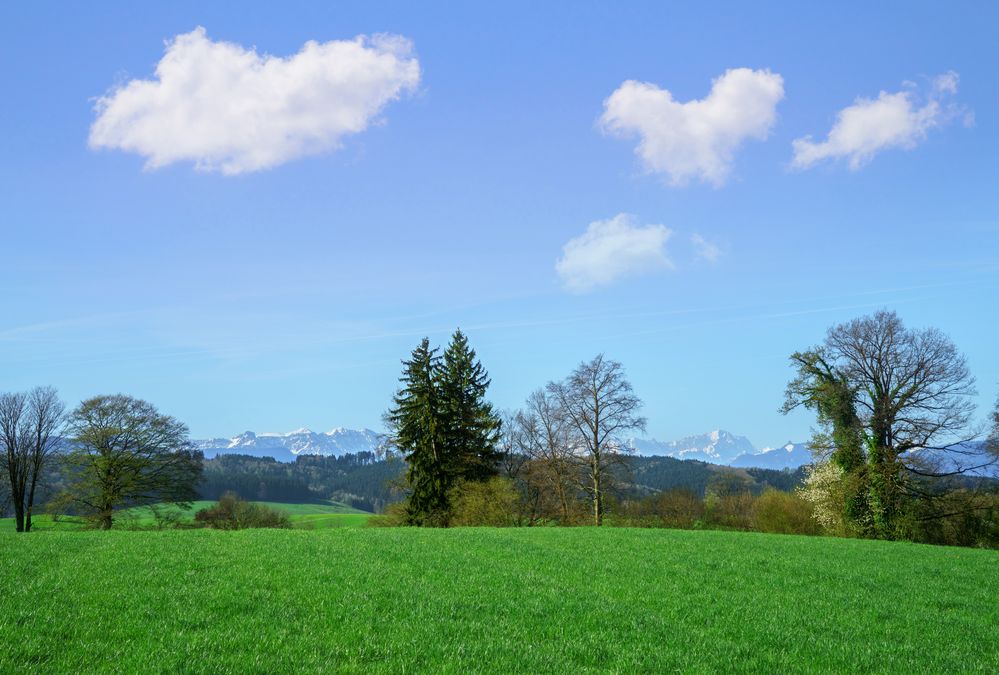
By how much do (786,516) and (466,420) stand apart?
29.7 metres

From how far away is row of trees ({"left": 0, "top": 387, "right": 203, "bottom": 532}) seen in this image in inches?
2130

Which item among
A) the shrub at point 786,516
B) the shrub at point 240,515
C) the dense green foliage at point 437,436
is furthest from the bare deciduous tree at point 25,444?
the shrub at point 786,516

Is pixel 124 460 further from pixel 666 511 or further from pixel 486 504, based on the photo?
pixel 666 511

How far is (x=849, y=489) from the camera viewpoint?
147 feet

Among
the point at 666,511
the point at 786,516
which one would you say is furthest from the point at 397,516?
the point at 786,516

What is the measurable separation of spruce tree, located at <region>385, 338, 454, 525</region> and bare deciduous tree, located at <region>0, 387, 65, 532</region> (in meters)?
33.7

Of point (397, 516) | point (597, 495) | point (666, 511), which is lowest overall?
point (666, 511)

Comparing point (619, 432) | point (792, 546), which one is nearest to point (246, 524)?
point (619, 432)

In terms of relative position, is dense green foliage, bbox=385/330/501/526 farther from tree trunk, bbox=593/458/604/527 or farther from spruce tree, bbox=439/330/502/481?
tree trunk, bbox=593/458/604/527

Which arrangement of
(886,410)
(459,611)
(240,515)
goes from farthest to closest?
(240,515)
(886,410)
(459,611)

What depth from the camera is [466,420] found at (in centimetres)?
5544

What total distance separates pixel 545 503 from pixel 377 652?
161ft

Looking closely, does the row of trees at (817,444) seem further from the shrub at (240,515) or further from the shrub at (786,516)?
the shrub at (240,515)

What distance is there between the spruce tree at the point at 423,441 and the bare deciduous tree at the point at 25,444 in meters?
33.7
